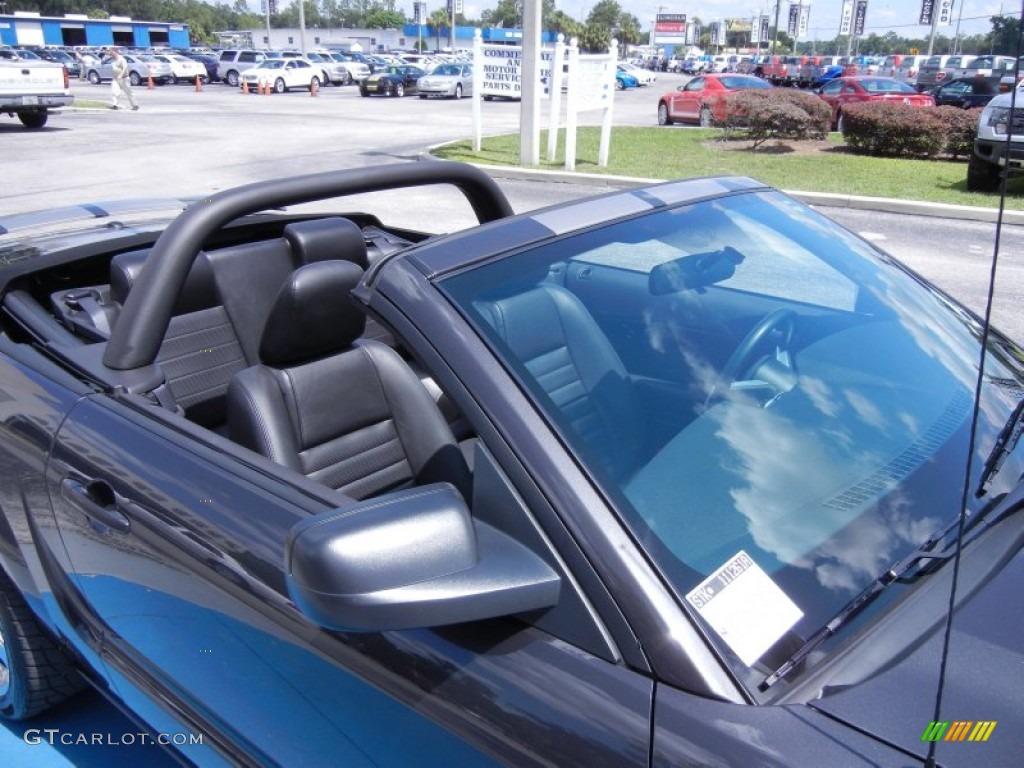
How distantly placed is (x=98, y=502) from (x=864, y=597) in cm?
159

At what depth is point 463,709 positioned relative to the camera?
134cm

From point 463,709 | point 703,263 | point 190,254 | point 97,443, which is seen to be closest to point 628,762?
point 463,709

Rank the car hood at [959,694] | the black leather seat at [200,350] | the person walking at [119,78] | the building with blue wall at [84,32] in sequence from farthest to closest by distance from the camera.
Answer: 1. the building with blue wall at [84,32]
2. the person walking at [119,78]
3. the black leather seat at [200,350]
4. the car hood at [959,694]

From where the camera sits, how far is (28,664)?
8.07 ft

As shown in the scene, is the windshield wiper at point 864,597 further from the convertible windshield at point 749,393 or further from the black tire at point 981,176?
the black tire at point 981,176

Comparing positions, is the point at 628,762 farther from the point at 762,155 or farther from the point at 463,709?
the point at 762,155

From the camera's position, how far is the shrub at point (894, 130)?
47.7ft

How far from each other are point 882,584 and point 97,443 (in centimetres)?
164

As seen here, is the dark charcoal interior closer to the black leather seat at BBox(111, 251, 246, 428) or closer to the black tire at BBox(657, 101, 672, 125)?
the black leather seat at BBox(111, 251, 246, 428)

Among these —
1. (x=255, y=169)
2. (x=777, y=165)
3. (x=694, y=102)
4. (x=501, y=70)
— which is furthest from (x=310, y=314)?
(x=694, y=102)

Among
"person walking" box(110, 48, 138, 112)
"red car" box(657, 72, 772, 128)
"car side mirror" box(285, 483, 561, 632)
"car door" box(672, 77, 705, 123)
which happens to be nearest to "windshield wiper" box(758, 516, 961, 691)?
"car side mirror" box(285, 483, 561, 632)

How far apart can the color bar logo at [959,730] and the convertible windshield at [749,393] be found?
234 mm

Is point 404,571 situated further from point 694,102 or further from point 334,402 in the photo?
point 694,102

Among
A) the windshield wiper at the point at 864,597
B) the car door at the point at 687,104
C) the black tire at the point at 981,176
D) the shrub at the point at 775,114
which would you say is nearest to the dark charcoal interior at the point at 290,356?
the windshield wiper at the point at 864,597
